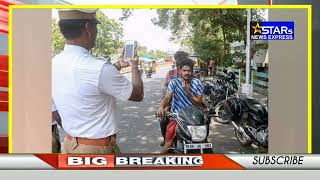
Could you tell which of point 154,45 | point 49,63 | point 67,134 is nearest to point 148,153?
point 67,134

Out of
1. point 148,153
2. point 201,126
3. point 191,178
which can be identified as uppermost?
point 201,126

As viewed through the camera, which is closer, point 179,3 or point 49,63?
point 49,63

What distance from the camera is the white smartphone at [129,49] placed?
366cm

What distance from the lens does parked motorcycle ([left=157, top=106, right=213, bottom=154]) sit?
12.3 ft

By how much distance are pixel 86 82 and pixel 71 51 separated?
→ 0.34m

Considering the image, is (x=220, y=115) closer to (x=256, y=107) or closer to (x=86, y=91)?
(x=256, y=107)

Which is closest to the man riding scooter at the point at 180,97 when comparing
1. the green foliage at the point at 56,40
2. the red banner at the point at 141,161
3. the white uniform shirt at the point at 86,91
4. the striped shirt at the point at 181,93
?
the striped shirt at the point at 181,93

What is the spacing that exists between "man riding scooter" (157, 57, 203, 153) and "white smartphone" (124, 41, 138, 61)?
1.57ft

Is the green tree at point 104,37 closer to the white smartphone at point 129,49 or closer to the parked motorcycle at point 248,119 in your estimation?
the white smartphone at point 129,49

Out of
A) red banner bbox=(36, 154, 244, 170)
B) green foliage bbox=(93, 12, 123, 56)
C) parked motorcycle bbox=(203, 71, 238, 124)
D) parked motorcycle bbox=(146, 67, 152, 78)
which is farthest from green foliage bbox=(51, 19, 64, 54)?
parked motorcycle bbox=(203, 71, 238, 124)

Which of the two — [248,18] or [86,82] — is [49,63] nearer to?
[86,82]

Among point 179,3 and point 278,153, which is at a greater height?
point 179,3

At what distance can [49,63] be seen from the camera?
3600 mm

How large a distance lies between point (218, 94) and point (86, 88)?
130cm
